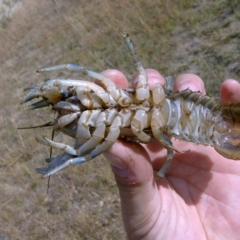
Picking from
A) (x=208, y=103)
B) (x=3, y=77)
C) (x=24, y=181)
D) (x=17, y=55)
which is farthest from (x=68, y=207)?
(x=17, y=55)

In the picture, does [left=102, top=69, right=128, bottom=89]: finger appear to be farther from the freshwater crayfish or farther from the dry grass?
the dry grass

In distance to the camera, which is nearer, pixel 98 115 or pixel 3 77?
pixel 98 115

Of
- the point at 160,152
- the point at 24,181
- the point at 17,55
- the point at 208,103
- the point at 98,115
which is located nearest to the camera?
the point at 98,115

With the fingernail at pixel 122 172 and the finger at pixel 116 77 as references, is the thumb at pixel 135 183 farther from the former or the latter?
the finger at pixel 116 77

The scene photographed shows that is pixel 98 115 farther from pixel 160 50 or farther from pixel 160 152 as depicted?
pixel 160 50

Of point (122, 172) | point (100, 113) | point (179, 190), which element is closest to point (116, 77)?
point (100, 113)

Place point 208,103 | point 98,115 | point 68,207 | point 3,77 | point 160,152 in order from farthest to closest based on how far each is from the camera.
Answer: point 3,77, point 68,207, point 160,152, point 208,103, point 98,115

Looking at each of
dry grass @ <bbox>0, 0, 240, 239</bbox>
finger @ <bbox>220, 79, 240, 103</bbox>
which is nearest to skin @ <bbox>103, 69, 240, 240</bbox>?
finger @ <bbox>220, 79, 240, 103</bbox>
